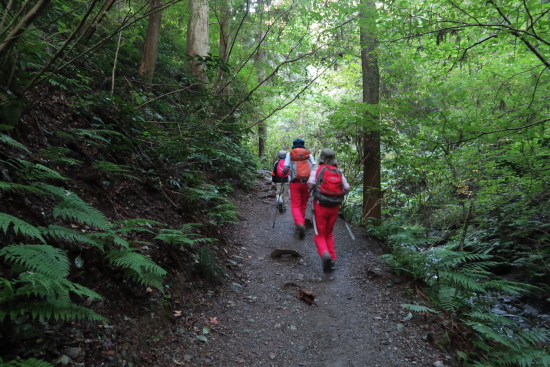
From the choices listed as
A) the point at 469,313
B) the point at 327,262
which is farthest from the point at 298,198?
the point at 469,313

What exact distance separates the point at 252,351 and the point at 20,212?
2.87 m

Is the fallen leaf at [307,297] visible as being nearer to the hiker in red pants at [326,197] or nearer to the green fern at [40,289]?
the hiker in red pants at [326,197]

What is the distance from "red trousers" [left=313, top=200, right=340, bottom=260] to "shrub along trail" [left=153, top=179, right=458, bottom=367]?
1.60ft

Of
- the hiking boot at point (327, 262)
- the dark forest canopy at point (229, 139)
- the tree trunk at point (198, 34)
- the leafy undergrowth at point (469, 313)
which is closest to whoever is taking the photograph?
the dark forest canopy at point (229, 139)

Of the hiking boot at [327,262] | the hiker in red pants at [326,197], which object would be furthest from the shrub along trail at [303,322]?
the hiker in red pants at [326,197]

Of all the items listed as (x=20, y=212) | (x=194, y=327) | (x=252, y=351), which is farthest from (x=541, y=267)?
(x=20, y=212)

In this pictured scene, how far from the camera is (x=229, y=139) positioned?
286 inches

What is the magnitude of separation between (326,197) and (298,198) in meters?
1.87

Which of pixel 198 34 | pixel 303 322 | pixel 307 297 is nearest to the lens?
pixel 303 322

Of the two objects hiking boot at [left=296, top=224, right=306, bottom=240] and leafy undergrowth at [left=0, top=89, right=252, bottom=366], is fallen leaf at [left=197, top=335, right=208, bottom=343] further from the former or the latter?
hiking boot at [left=296, top=224, right=306, bottom=240]

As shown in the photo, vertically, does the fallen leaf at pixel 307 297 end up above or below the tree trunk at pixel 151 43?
below

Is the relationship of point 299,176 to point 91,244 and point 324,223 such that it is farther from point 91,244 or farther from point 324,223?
point 91,244

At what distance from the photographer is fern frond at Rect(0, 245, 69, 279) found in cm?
218

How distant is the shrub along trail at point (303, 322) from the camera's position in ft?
11.1
